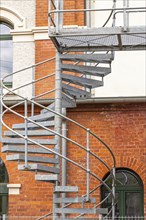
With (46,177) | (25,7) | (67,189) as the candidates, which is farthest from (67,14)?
(67,189)

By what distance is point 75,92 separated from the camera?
13.4m

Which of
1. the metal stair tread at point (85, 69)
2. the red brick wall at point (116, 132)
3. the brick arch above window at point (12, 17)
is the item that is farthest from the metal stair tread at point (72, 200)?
the brick arch above window at point (12, 17)

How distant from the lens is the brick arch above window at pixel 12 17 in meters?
15.6

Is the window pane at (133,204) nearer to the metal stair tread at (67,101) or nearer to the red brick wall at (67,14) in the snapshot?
the metal stair tread at (67,101)

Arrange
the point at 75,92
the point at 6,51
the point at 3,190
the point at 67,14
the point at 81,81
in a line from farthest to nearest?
the point at 6,51, the point at 67,14, the point at 3,190, the point at 75,92, the point at 81,81

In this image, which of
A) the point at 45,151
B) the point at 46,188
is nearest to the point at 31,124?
the point at 45,151

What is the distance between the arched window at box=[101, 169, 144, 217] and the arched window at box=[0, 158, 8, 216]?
7.56 feet

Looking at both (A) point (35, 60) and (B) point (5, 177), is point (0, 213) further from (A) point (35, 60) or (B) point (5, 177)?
(A) point (35, 60)

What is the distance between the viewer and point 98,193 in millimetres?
14375

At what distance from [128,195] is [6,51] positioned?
15.5 ft

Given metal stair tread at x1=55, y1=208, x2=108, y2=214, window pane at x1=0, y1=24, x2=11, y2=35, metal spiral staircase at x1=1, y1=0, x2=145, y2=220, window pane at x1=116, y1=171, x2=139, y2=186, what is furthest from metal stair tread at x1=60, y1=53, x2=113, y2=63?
window pane at x1=0, y1=24, x2=11, y2=35

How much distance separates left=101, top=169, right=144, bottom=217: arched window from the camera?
14539mm

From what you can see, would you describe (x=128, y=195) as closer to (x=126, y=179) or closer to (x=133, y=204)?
(x=133, y=204)

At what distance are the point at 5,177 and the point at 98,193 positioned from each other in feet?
7.58
